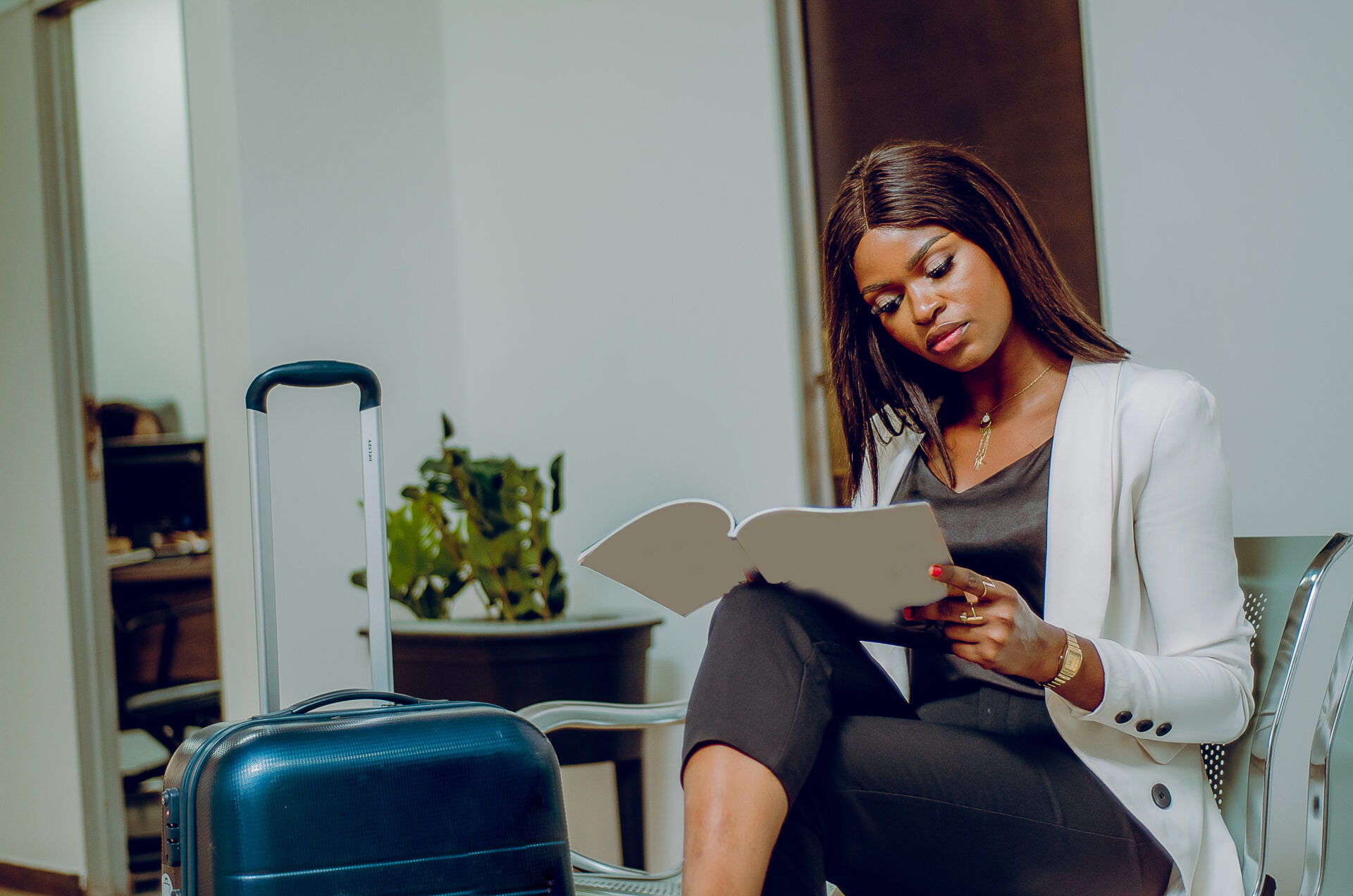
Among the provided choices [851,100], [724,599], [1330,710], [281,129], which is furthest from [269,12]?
[1330,710]

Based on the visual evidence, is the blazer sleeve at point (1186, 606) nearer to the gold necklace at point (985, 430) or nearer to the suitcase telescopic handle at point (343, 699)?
the gold necklace at point (985, 430)

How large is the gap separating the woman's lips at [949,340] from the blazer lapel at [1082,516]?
5.6 inches

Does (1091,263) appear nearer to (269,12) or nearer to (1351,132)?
(1351,132)

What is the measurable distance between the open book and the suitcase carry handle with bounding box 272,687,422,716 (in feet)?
0.88

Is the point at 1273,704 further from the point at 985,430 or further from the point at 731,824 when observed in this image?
the point at 731,824

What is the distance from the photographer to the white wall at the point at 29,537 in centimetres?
236

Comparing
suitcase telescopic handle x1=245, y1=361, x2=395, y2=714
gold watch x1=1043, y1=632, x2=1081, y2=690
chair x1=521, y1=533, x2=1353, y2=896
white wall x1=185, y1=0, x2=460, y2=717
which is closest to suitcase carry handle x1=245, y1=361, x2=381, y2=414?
suitcase telescopic handle x1=245, y1=361, x2=395, y2=714

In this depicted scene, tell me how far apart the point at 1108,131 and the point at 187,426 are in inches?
102

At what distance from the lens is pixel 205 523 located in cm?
324

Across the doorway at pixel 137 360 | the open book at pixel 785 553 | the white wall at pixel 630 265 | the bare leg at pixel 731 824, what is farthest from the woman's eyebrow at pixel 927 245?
the doorway at pixel 137 360

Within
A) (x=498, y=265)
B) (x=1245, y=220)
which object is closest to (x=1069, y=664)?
(x=1245, y=220)

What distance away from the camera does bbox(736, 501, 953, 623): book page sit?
0.80 metres

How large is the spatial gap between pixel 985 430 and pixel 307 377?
774 millimetres

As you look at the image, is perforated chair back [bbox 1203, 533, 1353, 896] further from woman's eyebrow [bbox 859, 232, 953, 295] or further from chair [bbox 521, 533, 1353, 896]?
woman's eyebrow [bbox 859, 232, 953, 295]
